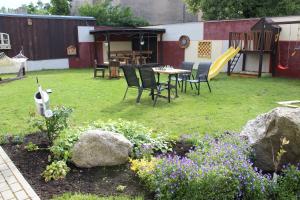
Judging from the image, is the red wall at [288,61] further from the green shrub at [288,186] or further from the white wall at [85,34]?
the white wall at [85,34]

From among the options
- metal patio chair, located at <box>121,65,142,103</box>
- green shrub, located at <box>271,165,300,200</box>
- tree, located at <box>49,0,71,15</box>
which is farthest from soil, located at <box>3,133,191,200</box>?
tree, located at <box>49,0,71,15</box>

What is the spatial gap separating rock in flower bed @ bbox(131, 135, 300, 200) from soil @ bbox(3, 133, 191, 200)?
0.28 m

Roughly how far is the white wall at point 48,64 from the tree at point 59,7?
1265cm

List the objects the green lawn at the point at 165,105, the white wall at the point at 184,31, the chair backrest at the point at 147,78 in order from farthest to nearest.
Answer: the white wall at the point at 184,31, the chair backrest at the point at 147,78, the green lawn at the point at 165,105

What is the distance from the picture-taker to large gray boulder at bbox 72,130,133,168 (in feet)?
10.5

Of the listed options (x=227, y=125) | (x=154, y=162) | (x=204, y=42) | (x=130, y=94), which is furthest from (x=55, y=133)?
(x=204, y=42)

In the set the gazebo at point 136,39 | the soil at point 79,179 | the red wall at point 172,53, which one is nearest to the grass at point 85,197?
the soil at point 79,179

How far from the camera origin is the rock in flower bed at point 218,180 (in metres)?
2.40

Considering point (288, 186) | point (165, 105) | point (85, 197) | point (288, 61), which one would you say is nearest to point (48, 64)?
point (165, 105)

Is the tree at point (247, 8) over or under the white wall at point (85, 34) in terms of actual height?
over

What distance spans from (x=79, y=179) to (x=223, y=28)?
11961 millimetres

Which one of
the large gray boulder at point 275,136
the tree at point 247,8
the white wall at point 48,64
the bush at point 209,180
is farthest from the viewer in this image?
the tree at point 247,8

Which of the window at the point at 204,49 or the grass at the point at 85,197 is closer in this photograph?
the grass at the point at 85,197

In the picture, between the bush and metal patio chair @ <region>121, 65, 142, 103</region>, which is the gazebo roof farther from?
the bush
